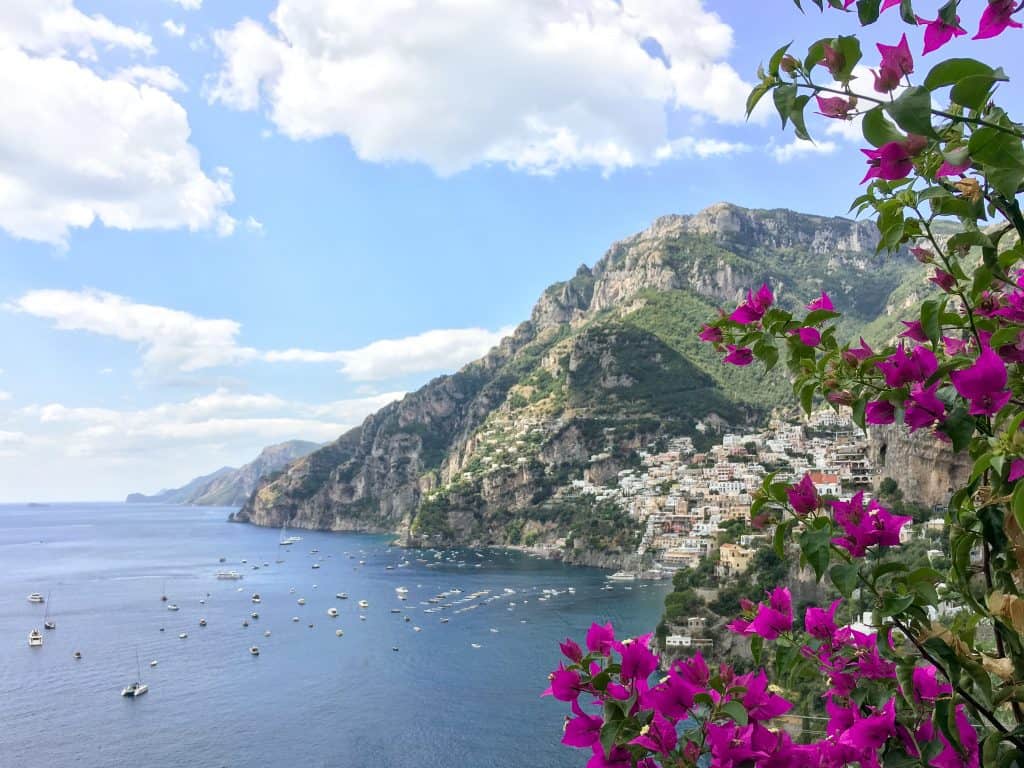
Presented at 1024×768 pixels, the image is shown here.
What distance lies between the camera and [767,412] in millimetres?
81938

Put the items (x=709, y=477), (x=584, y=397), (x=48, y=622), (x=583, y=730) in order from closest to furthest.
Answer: (x=583, y=730) < (x=48, y=622) < (x=709, y=477) < (x=584, y=397)

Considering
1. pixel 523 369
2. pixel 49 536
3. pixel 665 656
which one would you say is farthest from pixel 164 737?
pixel 49 536

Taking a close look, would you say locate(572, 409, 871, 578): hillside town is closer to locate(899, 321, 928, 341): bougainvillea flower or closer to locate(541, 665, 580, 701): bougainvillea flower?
locate(899, 321, 928, 341): bougainvillea flower

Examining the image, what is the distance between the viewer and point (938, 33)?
1.02 metres

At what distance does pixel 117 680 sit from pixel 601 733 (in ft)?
116

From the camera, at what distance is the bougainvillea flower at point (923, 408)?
3.72ft

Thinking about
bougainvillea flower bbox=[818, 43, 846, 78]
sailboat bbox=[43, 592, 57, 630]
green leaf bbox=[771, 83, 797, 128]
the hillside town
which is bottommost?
sailboat bbox=[43, 592, 57, 630]

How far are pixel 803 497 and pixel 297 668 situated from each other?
34656 millimetres

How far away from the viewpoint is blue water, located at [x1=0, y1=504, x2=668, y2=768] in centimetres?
2241

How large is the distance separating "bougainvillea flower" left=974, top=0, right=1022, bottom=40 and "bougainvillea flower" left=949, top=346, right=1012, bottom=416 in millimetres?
460

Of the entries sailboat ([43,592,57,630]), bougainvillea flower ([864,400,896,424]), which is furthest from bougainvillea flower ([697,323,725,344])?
sailboat ([43,592,57,630])

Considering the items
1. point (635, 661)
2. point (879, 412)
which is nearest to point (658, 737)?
point (635, 661)

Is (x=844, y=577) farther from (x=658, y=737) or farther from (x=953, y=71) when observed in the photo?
(x=953, y=71)

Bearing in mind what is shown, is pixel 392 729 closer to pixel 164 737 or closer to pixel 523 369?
pixel 164 737
